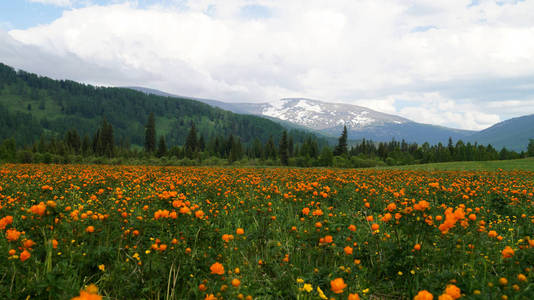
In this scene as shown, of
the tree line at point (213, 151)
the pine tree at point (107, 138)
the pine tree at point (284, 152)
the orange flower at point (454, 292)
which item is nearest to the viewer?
the orange flower at point (454, 292)

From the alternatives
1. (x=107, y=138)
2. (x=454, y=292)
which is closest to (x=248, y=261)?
(x=454, y=292)

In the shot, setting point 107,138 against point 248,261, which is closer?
point 248,261

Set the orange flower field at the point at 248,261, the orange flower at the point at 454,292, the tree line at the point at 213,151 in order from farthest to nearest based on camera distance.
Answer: the tree line at the point at 213,151
the orange flower field at the point at 248,261
the orange flower at the point at 454,292

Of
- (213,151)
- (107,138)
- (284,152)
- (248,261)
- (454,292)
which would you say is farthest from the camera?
(213,151)

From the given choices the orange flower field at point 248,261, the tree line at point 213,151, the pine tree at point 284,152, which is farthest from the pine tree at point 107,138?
the orange flower field at point 248,261

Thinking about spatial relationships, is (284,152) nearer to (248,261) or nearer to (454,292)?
(248,261)

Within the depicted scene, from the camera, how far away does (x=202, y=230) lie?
11.2 ft

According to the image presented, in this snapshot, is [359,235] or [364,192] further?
[364,192]

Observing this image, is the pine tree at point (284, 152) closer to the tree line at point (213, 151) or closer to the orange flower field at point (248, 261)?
the tree line at point (213, 151)

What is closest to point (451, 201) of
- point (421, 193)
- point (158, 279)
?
point (421, 193)

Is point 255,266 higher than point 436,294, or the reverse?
point 436,294

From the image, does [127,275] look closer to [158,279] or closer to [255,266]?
[158,279]

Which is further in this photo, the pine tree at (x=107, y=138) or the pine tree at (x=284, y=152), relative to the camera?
the pine tree at (x=284, y=152)

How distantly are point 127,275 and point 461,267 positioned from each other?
3845 millimetres
